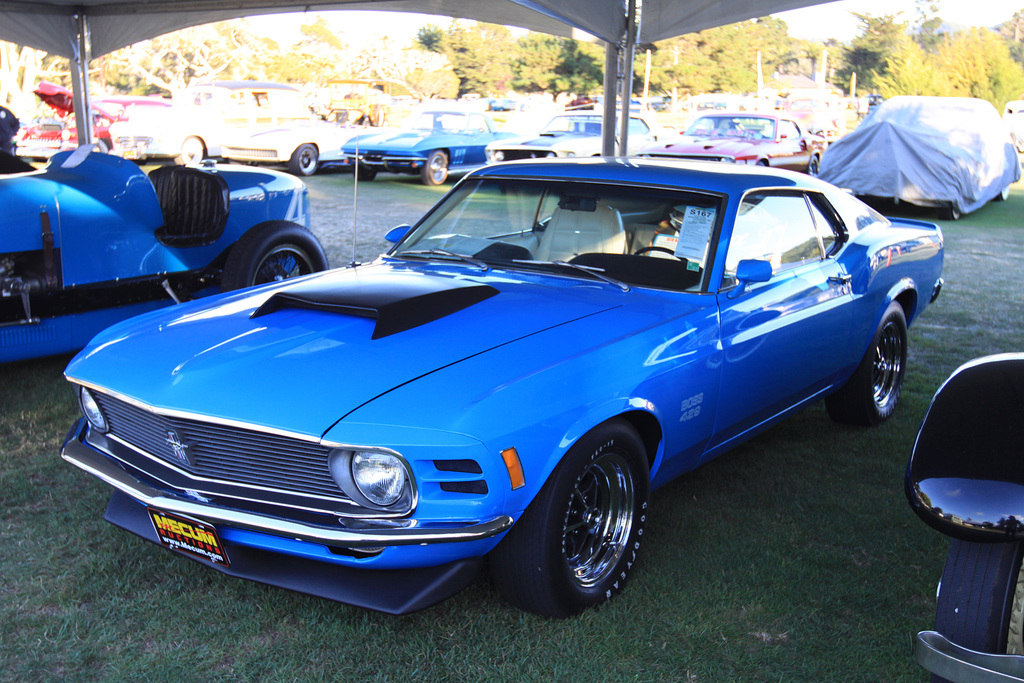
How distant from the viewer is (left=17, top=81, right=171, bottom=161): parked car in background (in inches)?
654

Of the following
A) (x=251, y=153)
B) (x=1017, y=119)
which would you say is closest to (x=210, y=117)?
(x=251, y=153)

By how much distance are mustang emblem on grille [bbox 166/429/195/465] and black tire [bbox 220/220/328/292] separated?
9.22 ft

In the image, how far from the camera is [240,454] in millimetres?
2619

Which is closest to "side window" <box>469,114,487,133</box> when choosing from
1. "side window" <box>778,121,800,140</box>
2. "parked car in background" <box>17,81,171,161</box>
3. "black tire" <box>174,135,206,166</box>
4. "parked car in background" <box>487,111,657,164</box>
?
"parked car in background" <box>487,111,657,164</box>

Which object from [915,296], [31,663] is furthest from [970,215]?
[31,663]

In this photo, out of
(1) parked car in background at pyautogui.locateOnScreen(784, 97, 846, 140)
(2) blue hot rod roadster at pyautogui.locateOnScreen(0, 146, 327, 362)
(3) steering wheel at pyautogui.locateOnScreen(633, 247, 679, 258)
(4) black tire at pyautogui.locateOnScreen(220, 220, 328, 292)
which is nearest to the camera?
(3) steering wheel at pyautogui.locateOnScreen(633, 247, 679, 258)

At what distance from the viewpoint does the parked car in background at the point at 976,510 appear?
1984 mm

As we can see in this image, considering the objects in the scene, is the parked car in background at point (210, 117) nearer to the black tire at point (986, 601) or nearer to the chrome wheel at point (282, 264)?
the chrome wheel at point (282, 264)

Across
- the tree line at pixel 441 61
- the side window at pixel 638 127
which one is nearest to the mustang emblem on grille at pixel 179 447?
the side window at pixel 638 127

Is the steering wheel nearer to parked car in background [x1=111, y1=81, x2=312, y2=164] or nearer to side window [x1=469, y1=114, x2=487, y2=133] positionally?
side window [x1=469, y1=114, x2=487, y2=133]

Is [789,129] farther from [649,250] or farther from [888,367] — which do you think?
[649,250]

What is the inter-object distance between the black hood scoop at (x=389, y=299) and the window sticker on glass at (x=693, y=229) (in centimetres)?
85

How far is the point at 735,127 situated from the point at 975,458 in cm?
1383

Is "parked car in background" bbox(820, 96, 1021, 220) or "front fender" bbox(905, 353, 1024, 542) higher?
"parked car in background" bbox(820, 96, 1021, 220)
